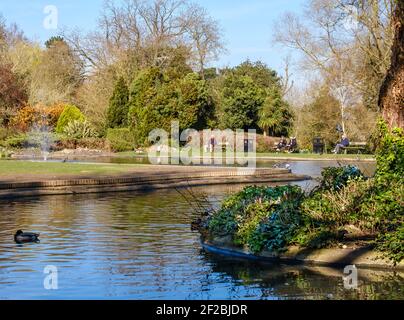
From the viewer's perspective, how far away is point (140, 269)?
1058cm

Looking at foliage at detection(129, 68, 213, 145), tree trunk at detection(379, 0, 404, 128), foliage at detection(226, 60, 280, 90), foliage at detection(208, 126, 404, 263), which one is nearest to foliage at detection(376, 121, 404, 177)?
foliage at detection(208, 126, 404, 263)

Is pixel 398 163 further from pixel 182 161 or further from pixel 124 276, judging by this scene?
pixel 182 161

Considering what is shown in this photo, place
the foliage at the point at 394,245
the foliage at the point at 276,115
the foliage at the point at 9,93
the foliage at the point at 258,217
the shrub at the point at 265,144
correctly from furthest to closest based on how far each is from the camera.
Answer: the foliage at the point at 276,115 → the foliage at the point at 9,93 → the shrub at the point at 265,144 → the foliage at the point at 258,217 → the foliage at the point at 394,245

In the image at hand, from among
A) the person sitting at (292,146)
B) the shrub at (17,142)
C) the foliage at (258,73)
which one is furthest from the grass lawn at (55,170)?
the foliage at (258,73)

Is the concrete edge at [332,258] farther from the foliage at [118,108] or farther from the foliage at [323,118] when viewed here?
the foliage at [118,108]

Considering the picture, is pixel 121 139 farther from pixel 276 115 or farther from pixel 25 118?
pixel 276 115

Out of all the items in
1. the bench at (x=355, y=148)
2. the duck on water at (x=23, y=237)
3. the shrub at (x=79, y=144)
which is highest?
the shrub at (x=79, y=144)

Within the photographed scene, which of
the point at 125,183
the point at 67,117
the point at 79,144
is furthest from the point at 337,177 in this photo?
the point at 67,117

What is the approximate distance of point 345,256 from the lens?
36.1 ft

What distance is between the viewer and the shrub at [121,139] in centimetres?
4828

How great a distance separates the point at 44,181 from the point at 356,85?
2918 cm

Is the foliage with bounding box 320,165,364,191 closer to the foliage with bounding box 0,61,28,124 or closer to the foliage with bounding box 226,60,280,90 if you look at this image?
the foliage with bounding box 0,61,28,124

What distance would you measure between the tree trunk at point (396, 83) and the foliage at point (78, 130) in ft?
123
